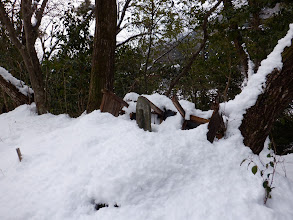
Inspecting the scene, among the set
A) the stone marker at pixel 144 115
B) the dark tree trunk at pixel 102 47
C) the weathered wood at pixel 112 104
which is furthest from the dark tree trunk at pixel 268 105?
the dark tree trunk at pixel 102 47

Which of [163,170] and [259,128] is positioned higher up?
[259,128]

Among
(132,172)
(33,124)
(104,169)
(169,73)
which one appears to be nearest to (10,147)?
(33,124)

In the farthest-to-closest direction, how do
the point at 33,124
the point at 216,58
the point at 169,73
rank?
1. the point at 169,73
2. the point at 216,58
3. the point at 33,124

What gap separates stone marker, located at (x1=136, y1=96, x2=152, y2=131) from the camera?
2.77 metres

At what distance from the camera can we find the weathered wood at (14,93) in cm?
632

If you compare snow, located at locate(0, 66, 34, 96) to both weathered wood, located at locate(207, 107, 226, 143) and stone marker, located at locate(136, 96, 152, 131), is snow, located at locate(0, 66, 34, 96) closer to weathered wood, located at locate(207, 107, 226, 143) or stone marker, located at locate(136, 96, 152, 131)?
stone marker, located at locate(136, 96, 152, 131)

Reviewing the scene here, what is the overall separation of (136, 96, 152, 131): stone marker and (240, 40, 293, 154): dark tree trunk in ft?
4.00

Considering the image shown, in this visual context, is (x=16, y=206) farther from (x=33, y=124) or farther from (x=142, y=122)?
(x=33, y=124)

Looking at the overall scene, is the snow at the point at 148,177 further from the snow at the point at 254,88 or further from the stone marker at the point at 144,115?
the stone marker at the point at 144,115

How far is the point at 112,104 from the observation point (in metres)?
3.55

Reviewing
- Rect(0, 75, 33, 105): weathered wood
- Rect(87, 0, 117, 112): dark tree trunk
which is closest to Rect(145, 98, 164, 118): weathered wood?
Rect(87, 0, 117, 112): dark tree trunk

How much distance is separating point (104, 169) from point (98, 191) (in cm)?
24

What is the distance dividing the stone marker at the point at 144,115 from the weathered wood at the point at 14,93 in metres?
5.24

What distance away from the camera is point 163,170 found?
7.07ft
